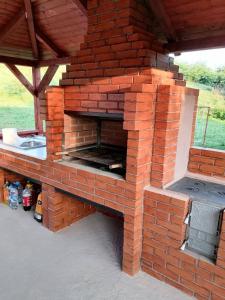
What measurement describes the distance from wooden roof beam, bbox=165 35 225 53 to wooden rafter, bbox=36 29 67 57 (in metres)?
2.19

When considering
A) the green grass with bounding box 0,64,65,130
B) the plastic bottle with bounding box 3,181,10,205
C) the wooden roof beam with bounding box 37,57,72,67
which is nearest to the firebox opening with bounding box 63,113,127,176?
the plastic bottle with bounding box 3,181,10,205

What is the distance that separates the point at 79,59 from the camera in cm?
239

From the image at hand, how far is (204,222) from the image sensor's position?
1.84 meters

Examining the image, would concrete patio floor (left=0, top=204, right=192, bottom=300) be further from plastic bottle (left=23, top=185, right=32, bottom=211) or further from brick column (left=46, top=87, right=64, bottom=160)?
brick column (left=46, top=87, right=64, bottom=160)

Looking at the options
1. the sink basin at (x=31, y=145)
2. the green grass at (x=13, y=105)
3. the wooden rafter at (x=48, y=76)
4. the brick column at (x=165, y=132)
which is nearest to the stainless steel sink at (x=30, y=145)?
the sink basin at (x=31, y=145)

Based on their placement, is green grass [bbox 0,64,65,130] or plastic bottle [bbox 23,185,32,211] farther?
green grass [bbox 0,64,65,130]

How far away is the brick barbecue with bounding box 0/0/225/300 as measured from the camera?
6.15 ft

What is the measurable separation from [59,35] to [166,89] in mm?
2852

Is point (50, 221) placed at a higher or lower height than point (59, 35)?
lower

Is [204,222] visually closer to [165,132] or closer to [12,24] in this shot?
[165,132]

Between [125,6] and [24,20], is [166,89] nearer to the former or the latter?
[125,6]

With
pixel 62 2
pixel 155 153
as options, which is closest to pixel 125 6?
pixel 155 153

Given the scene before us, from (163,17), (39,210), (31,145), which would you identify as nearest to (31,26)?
(31,145)

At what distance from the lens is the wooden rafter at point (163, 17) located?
2.25m
